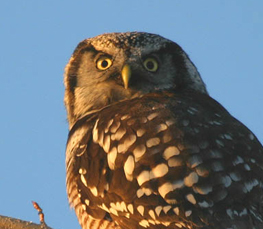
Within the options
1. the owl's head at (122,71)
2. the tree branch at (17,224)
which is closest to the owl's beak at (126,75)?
the owl's head at (122,71)

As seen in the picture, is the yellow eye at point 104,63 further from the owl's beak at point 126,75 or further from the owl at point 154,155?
the owl's beak at point 126,75

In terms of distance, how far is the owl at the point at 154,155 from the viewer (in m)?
6.38

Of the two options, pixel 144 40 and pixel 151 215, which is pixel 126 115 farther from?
pixel 144 40

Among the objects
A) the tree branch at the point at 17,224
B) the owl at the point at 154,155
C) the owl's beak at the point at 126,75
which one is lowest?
the tree branch at the point at 17,224

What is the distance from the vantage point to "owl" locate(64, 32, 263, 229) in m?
6.38

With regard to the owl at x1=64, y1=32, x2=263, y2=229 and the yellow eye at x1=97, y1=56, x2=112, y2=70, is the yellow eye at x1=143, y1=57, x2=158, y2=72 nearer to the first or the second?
the owl at x1=64, y1=32, x2=263, y2=229

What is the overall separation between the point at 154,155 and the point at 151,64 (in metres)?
1.88

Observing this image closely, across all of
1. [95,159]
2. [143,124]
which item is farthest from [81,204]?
[143,124]

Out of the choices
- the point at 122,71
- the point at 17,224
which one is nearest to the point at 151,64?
the point at 122,71

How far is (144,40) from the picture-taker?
328 inches

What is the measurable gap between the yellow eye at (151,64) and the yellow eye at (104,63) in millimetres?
353

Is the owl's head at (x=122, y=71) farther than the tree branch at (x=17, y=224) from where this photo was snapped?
Yes

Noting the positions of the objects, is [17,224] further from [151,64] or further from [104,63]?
[151,64]

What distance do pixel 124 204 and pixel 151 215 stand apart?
11.4 inches
